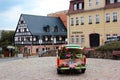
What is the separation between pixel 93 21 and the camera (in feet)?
169

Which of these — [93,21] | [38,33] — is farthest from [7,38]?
[93,21]

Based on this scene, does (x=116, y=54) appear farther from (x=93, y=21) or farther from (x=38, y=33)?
(x=38, y=33)

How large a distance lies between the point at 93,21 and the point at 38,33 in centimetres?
2489

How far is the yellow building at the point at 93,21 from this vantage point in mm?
47378

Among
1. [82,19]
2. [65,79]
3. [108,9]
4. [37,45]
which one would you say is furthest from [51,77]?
[37,45]

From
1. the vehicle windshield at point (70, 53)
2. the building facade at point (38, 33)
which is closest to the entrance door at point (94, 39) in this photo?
the building facade at point (38, 33)

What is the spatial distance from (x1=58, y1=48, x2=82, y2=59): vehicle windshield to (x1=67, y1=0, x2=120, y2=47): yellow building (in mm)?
27165

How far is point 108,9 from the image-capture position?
4791 centimetres

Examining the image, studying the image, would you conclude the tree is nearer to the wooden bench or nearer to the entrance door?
the entrance door

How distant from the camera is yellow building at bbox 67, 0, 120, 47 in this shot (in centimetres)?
4738

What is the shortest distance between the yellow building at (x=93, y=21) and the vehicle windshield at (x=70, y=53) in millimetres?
27165

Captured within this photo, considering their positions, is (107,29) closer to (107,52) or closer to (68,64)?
(107,52)

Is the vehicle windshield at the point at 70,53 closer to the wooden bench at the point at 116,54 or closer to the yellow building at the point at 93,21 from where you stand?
the wooden bench at the point at 116,54

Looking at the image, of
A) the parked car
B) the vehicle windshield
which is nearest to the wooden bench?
the vehicle windshield
